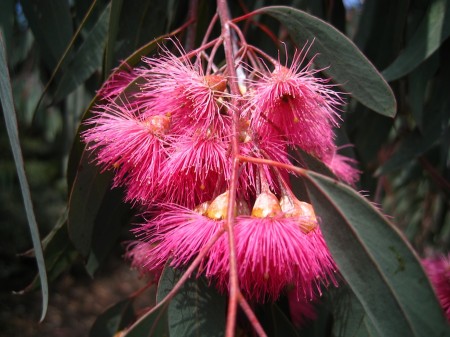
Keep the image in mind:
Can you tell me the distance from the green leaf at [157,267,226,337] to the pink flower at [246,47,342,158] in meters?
0.22

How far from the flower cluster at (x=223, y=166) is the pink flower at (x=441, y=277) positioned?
1.33 feet

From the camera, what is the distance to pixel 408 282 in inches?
23.4

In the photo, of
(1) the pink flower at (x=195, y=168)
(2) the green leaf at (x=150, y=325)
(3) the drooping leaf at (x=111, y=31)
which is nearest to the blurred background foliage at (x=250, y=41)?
(3) the drooping leaf at (x=111, y=31)

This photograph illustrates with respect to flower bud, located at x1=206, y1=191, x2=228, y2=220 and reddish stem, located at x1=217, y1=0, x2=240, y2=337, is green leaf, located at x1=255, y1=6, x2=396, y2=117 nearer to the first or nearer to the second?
reddish stem, located at x1=217, y1=0, x2=240, y2=337

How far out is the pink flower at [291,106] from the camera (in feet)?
2.45

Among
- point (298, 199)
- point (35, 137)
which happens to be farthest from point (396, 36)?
point (35, 137)

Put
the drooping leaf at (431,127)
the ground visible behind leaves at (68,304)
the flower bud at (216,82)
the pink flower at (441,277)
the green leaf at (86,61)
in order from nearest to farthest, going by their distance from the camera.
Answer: the flower bud at (216,82) → the pink flower at (441,277) → the green leaf at (86,61) → the drooping leaf at (431,127) → the ground visible behind leaves at (68,304)

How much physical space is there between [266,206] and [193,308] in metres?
0.17

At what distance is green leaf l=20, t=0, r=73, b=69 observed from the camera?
3.90 feet

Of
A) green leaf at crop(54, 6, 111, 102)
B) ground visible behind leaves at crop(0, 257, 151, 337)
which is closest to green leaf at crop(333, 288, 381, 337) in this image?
green leaf at crop(54, 6, 111, 102)

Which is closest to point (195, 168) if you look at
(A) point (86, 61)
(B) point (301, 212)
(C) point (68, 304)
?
(B) point (301, 212)

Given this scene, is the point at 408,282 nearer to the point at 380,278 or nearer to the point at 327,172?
the point at 380,278

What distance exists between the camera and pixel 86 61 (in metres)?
1.15

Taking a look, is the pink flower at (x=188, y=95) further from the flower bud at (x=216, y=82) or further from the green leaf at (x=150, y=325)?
the green leaf at (x=150, y=325)
